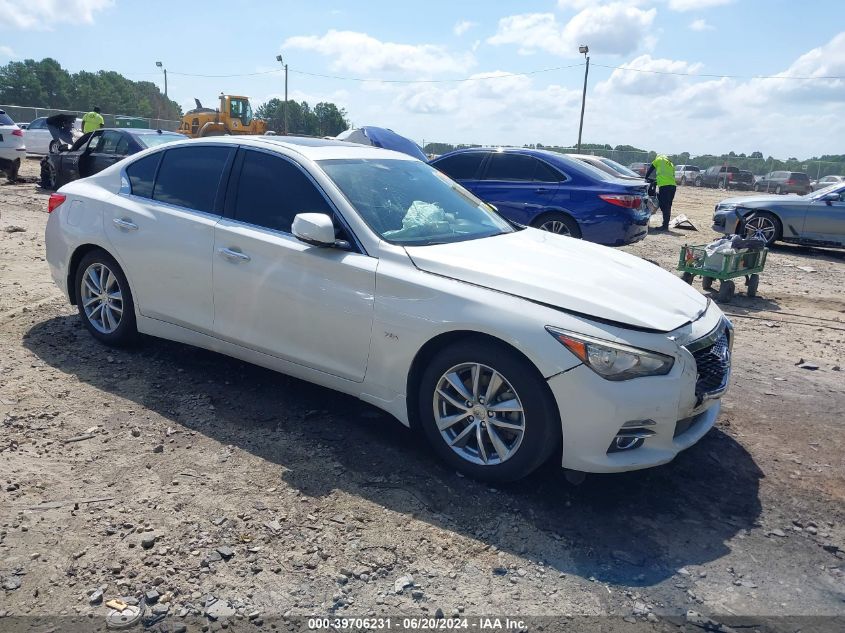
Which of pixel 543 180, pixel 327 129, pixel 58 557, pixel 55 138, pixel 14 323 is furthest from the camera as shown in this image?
pixel 327 129

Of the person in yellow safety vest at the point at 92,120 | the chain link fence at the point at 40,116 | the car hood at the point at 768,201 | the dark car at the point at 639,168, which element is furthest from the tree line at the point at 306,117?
the car hood at the point at 768,201

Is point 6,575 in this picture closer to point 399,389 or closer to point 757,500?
point 399,389

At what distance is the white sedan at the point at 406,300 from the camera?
3.33 meters

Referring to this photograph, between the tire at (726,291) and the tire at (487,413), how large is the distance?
5497 mm

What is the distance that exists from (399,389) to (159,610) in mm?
1617

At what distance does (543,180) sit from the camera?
1015 cm

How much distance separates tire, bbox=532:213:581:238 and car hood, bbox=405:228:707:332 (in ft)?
18.2

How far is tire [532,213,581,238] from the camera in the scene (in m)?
9.86

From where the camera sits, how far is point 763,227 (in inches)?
500

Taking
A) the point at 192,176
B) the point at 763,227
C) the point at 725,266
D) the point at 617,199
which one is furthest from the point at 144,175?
the point at 763,227

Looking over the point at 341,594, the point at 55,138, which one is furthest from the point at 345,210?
the point at 55,138

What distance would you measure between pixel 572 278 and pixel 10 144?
1755cm

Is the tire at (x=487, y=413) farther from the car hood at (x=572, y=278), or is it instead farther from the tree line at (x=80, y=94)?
the tree line at (x=80, y=94)

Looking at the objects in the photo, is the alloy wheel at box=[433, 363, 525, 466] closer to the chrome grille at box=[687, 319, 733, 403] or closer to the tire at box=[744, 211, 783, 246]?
the chrome grille at box=[687, 319, 733, 403]
